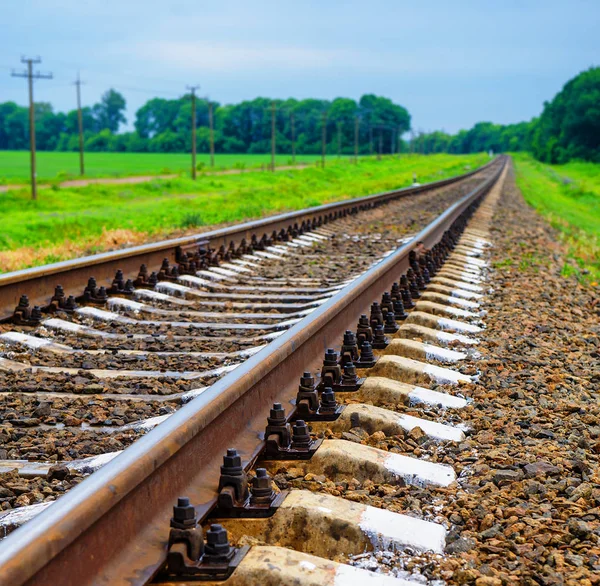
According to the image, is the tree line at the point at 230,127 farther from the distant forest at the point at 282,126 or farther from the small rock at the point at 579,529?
the small rock at the point at 579,529

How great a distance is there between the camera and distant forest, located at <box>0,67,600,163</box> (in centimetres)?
11419

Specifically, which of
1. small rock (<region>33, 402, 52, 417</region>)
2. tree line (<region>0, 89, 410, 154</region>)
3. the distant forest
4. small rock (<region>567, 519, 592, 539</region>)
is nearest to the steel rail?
small rock (<region>33, 402, 52, 417</region>)

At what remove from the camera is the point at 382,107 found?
572ft

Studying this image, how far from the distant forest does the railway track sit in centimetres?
9866

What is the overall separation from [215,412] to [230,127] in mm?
145993

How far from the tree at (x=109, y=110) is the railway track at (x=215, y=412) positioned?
648 ft

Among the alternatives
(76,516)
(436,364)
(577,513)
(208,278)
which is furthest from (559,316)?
(76,516)

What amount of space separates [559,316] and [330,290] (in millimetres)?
1788

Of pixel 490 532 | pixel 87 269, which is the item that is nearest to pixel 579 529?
pixel 490 532

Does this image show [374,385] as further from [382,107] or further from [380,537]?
[382,107]

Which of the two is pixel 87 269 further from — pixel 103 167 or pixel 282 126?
pixel 282 126

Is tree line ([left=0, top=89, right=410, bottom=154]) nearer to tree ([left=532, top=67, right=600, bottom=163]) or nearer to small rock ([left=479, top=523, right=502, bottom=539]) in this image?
tree ([left=532, top=67, right=600, bottom=163])

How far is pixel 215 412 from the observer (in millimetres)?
2811

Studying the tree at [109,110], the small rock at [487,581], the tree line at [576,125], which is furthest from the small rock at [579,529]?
the tree at [109,110]
